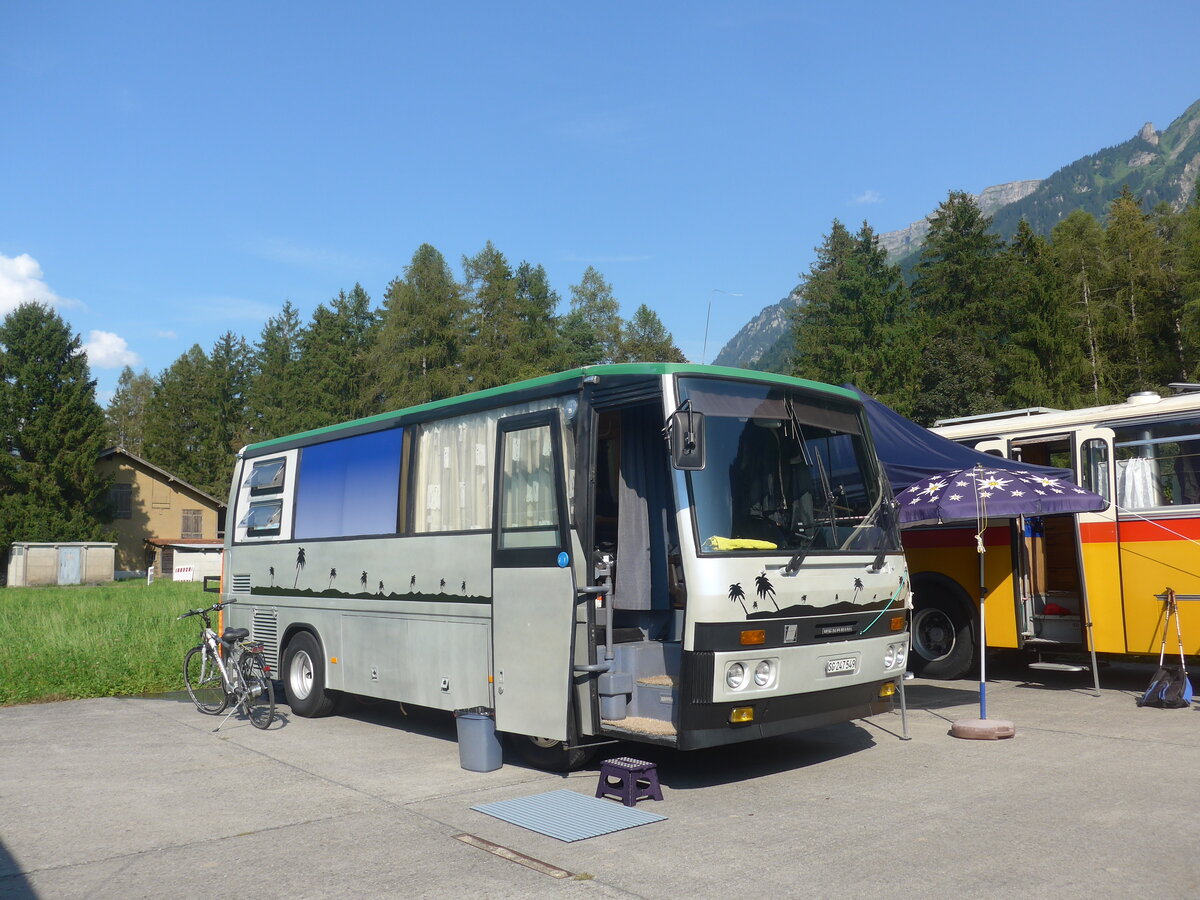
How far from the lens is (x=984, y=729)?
9039 millimetres

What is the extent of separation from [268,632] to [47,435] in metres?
46.8

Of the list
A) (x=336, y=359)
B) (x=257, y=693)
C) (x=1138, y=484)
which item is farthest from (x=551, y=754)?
(x=336, y=359)

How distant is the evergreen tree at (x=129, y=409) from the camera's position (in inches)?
3602

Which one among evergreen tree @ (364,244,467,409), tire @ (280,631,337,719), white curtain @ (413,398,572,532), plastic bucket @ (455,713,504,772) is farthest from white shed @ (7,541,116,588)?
plastic bucket @ (455,713,504,772)

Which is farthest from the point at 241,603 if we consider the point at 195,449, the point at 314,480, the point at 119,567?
the point at 195,449

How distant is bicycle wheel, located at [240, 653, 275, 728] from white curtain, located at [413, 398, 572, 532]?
282cm

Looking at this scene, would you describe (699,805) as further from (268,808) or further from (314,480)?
(314,480)

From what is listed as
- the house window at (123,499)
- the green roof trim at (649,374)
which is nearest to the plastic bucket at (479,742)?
the green roof trim at (649,374)

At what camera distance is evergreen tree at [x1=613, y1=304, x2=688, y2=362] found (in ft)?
234

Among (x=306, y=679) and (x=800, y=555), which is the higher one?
(x=800, y=555)

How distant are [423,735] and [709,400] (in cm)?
514

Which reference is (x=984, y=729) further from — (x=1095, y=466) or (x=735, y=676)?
→ (x=1095, y=466)

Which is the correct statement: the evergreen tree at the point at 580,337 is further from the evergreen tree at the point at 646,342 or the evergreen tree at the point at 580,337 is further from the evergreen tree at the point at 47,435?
the evergreen tree at the point at 47,435

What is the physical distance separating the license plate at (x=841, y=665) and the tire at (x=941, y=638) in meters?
5.64
